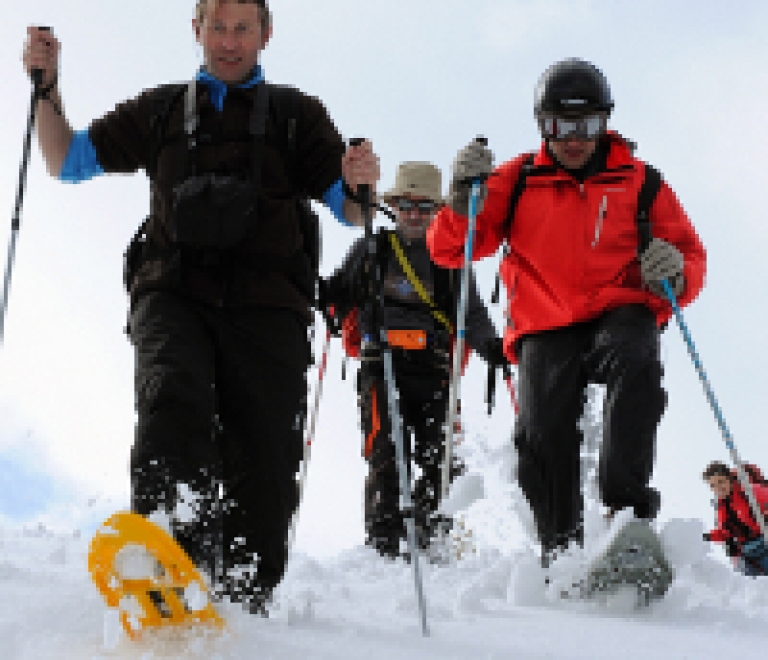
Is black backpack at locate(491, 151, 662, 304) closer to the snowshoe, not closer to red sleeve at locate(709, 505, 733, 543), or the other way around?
the snowshoe

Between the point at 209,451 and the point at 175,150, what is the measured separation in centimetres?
112

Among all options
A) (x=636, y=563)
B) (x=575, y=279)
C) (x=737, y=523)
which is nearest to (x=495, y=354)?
(x=575, y=279)

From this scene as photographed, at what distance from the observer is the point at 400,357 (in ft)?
22.9

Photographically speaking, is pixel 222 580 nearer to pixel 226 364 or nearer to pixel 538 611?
pixel 226 364

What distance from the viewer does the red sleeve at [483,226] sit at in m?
4.94

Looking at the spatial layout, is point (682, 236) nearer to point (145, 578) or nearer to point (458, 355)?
point (458, 355)

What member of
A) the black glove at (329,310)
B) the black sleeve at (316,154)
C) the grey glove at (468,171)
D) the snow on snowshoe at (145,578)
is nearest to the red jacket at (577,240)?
the grey glove at (468,171)

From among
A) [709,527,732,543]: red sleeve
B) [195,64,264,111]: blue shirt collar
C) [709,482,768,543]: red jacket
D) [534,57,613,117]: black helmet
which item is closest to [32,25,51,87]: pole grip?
[195,64,264,111]: blue shirt collar

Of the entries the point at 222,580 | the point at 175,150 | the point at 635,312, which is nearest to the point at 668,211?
the point at 635,312

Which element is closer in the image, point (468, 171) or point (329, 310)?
point (468, 171)

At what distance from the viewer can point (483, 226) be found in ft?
16.4

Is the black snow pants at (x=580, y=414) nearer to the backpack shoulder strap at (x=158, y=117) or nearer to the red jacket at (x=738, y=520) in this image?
the backpack shoulder strap at (x=158, y=117)

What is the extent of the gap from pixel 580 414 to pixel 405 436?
96.0 inches

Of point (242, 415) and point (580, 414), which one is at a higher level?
point (242, 415)
